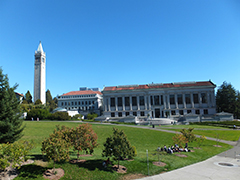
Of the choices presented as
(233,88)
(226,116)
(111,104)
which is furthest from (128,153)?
(233,88)

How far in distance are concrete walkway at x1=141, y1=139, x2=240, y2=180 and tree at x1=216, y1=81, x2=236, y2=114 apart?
82005 mm

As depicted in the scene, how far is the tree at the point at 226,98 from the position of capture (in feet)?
302

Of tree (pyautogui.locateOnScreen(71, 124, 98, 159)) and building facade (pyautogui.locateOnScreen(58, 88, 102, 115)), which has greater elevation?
building facade (pyautogui.locateOnScreen(58, 88, 102, 115))

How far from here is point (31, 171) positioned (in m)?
15.0

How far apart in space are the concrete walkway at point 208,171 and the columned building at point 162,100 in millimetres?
65069

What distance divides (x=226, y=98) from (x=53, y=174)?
332 ft

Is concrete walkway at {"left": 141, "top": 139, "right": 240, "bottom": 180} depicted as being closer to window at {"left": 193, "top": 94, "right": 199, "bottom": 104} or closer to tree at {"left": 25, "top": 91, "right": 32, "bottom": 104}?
window at {"left": 193, "top": 94, "right": 199, "bottom": 104}

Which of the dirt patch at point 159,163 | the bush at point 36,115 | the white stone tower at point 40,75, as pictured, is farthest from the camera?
the white stone tower at point 40,75

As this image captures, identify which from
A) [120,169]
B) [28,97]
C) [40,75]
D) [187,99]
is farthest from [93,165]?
[40,75]

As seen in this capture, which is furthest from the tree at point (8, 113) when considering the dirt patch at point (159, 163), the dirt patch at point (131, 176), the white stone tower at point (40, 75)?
the white stone tower at point (40, 75)

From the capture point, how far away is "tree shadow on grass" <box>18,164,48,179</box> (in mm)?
14445

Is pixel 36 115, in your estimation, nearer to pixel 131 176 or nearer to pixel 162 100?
pixel 162 100

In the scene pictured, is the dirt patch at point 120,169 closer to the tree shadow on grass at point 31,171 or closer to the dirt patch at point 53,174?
the dirt patch at point 53,174

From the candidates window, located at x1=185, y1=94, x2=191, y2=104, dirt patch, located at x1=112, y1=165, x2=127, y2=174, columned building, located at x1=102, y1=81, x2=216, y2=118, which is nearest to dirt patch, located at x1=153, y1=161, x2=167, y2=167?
dirt patch, located at x1=112, y1=165, x2=127, y2=174
